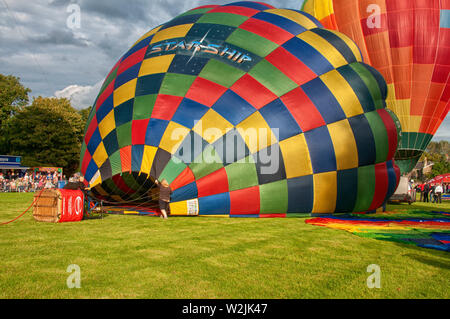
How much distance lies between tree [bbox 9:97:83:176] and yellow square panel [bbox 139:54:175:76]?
3231cm

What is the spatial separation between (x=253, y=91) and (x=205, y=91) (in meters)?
1.07

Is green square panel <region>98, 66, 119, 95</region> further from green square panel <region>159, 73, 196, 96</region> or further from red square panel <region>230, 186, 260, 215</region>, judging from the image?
red square panel <region>230, 186, 260, 215</region>

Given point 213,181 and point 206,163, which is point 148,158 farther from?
point 213,181

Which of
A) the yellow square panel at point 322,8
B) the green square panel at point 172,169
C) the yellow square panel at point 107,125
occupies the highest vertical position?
the yellow square panel at point 322,8

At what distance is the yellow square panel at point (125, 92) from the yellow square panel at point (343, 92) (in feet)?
14.7

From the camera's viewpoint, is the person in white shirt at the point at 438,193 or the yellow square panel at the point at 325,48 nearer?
the yellow square panel at the point at 325,48

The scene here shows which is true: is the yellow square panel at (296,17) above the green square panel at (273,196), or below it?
above

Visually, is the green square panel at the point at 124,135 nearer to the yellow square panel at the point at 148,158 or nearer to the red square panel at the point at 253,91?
the yellow square panel at the point at 148,158

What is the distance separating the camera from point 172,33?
8.84 meters

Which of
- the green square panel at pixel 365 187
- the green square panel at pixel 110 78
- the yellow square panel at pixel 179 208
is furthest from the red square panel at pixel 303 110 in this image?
the green square panel at pixel 110 78

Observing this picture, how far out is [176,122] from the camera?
742 cm

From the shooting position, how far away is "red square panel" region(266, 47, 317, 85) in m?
7.93

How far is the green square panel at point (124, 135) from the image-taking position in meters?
7.73
